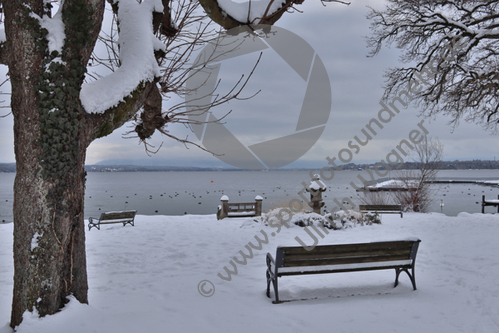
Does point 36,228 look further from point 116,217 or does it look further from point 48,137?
point 116,217

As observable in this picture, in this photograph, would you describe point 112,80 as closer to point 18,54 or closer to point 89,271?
point 18,54

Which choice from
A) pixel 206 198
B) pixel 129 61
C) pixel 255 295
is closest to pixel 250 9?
pixel 129 61

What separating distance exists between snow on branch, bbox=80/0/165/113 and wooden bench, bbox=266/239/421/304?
107 inches

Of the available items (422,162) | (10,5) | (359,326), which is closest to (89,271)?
(10,5)

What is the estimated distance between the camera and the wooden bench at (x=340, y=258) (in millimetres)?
4016

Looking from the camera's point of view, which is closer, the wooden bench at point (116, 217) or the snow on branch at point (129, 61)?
the snow on branch at point (129, 61)

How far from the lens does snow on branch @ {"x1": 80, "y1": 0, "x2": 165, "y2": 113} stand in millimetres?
3094

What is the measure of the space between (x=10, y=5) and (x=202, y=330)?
380 centimetres

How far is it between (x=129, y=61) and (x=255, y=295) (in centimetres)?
348

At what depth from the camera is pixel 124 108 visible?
10.6 feet

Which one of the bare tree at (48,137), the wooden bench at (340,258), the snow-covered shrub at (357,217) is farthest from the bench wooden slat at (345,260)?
the snow-covered shrub at (357,217)

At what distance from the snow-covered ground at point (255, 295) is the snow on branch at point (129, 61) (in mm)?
2215

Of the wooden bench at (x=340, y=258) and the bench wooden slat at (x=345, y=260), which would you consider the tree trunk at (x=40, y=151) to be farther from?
the bench wooden slat at (x=345, y=260)

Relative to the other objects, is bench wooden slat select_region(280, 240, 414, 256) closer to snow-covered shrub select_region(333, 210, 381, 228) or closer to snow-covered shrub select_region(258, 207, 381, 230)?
snow-covered shrub select_region(258, 207, 381, 230)
